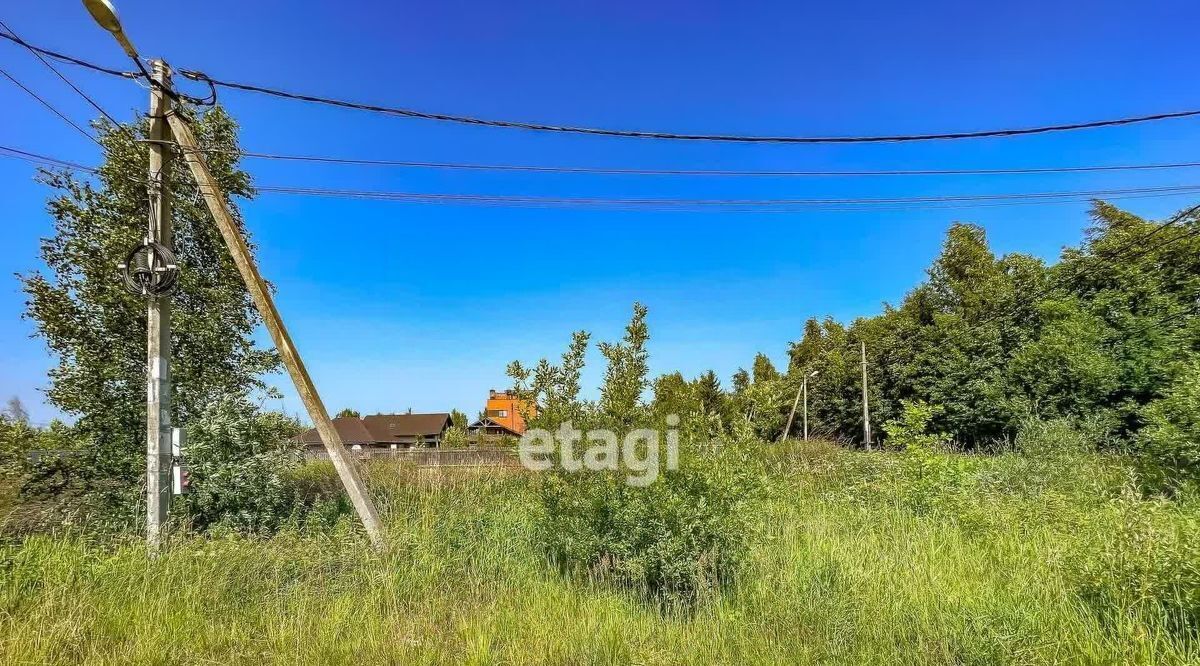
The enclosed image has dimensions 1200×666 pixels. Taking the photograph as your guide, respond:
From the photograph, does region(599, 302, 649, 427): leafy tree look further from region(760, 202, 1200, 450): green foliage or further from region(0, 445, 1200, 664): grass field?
region(760, 202, 1200, 450): green foliage

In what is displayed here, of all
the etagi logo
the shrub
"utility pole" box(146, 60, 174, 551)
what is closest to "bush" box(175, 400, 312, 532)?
"utility pole" box(146, 60, 174, 551)

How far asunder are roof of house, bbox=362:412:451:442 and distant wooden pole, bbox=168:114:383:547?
46083 mm

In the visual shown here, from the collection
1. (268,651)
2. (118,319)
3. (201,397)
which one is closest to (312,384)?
(201,397)

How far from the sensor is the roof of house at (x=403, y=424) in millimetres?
50400

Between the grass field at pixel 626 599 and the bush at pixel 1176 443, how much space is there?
5.11 ft

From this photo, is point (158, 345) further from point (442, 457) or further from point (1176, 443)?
point (1176, 443)

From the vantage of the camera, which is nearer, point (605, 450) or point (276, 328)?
point (605, 450)

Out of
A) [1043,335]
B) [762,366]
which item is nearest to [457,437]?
[1043,335]

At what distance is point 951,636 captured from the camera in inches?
127

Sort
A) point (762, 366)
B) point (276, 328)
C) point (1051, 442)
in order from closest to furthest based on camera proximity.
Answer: point (276, 328) → point (1051, 442) → point (762, 366)

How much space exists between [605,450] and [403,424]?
52800mm

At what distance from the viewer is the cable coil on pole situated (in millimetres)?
5336

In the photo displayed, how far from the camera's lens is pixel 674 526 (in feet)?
13.5

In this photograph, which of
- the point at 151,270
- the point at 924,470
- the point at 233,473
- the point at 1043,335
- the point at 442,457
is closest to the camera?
the point at 151,270
